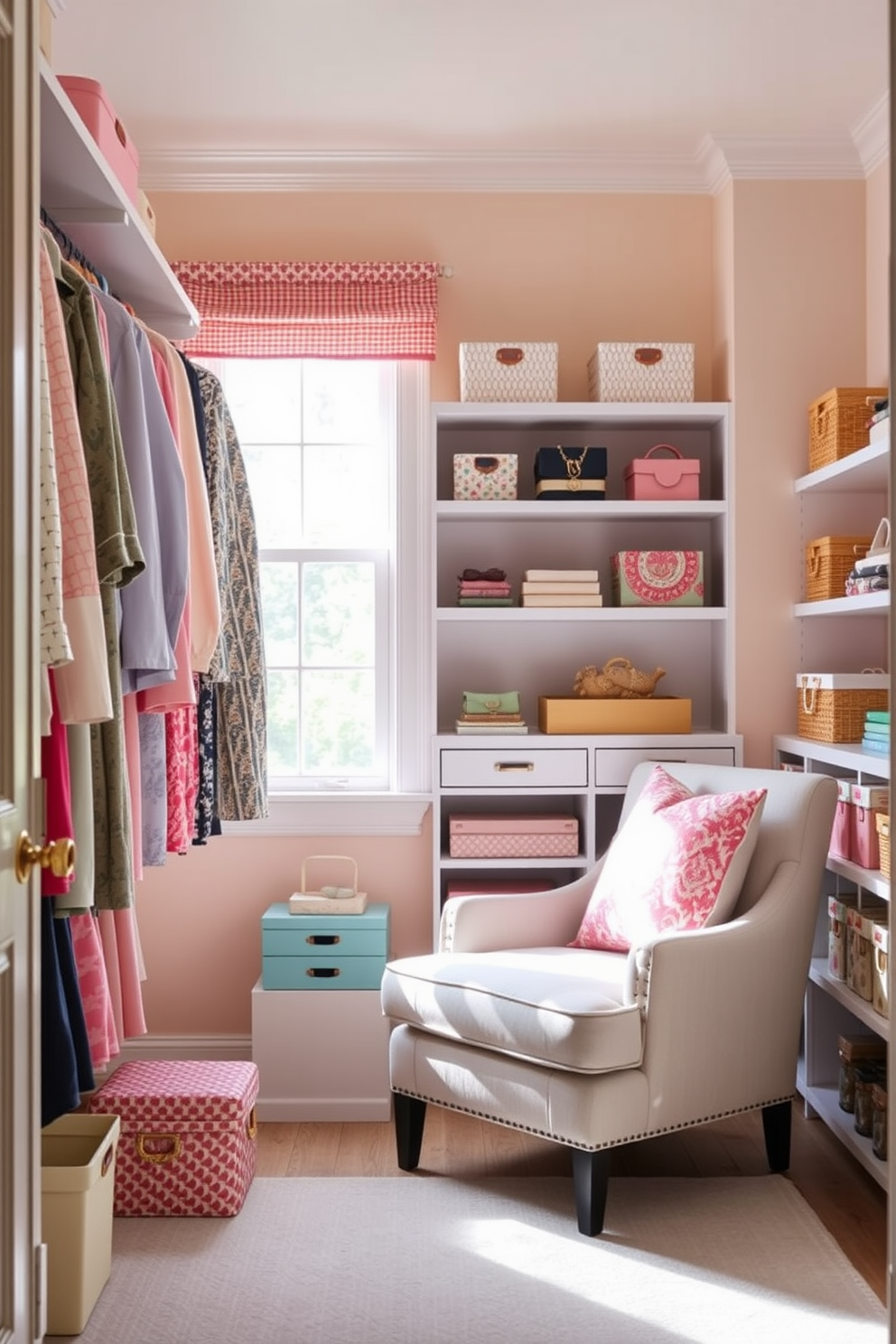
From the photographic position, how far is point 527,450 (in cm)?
391

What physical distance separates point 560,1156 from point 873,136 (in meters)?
2.83

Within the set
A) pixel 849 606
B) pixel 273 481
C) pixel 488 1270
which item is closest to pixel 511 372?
pixel 273 481

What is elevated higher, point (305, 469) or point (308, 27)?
point (308, 27)

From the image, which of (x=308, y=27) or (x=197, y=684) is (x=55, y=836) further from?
(x=308, y=27)

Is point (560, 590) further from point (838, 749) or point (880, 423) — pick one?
point (880, 423)

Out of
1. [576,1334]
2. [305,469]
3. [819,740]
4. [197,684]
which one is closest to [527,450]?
[305,469]

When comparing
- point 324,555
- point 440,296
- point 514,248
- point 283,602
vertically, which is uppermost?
point 514,248

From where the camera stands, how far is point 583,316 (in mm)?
3850

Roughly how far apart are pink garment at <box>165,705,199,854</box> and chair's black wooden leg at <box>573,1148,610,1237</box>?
1040 mm

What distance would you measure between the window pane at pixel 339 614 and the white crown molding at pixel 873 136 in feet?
6.02

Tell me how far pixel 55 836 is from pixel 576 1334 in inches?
51.9

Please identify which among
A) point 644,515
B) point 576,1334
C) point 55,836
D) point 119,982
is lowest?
point 576,1334

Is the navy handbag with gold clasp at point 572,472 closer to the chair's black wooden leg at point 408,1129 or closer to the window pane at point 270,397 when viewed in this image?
the window pane at point 270,397

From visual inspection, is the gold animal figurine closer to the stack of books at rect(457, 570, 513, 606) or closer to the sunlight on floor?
the stack of books at rect(457, 570, 513, 606)
